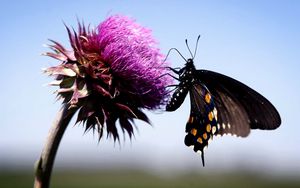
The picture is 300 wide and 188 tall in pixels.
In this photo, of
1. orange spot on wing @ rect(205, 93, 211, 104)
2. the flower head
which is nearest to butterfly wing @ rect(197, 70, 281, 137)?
orange spot on wing @ rect(205, 93, 211, 104)

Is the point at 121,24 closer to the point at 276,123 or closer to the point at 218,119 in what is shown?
the point at 218,119

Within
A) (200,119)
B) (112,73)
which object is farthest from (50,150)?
(200,119)

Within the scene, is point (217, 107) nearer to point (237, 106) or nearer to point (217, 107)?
point (217, 107)

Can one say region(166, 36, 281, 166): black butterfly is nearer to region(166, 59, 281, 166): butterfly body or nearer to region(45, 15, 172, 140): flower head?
region(166, 59, 281, 166): butterfly body

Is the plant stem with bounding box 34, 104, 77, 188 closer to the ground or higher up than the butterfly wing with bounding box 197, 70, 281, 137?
closer to the ground

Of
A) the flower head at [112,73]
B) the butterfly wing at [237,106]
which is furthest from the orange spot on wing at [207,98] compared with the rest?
the flower head at [112,73]

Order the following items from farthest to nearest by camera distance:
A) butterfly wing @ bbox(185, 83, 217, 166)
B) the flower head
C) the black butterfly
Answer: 1. butterfly wing @ bbox(185, 83, 217, 166)
2. the black butterfly
3. the flower head
